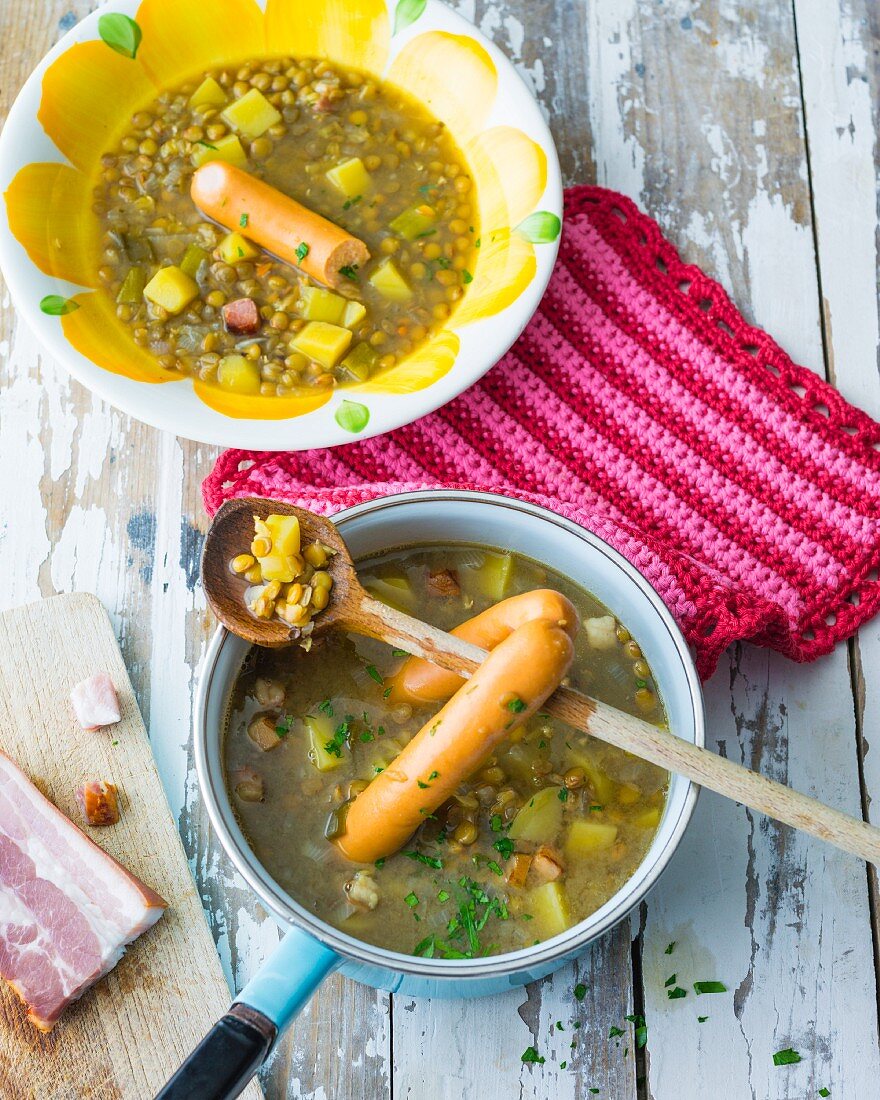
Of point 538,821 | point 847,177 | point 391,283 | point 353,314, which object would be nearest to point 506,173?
point 391,283

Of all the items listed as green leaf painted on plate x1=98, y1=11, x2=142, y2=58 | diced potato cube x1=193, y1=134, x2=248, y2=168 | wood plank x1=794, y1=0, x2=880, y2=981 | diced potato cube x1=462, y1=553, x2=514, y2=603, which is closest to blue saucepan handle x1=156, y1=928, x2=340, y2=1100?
diced potato cube x1=462, y1=553, x2=514, y2=603

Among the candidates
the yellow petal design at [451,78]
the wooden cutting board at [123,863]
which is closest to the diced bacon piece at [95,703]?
the wooden cutting board at [123,863]

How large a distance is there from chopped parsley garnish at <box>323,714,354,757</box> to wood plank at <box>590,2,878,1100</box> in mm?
756

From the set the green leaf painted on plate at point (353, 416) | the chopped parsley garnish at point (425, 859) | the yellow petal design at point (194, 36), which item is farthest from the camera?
the yellow petal design at point (194, 36)

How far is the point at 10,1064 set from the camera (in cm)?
215

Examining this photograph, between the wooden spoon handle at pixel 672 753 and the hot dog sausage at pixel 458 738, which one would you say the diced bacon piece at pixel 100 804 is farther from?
the wooden spoon handle at pixel 672 753

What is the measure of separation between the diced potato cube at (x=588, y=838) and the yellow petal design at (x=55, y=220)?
1476 mm

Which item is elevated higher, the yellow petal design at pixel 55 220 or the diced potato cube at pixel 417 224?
the yellow petal design at pixel 55 220

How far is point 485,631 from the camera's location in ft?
6.36

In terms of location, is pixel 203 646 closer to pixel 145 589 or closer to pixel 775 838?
pixel 145 589

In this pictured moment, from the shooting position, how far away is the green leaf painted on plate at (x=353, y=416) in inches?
88.0

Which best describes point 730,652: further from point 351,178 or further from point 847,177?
point 351,178

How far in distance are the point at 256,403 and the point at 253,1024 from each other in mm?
1181

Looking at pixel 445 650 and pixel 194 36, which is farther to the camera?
pixel 194 36
